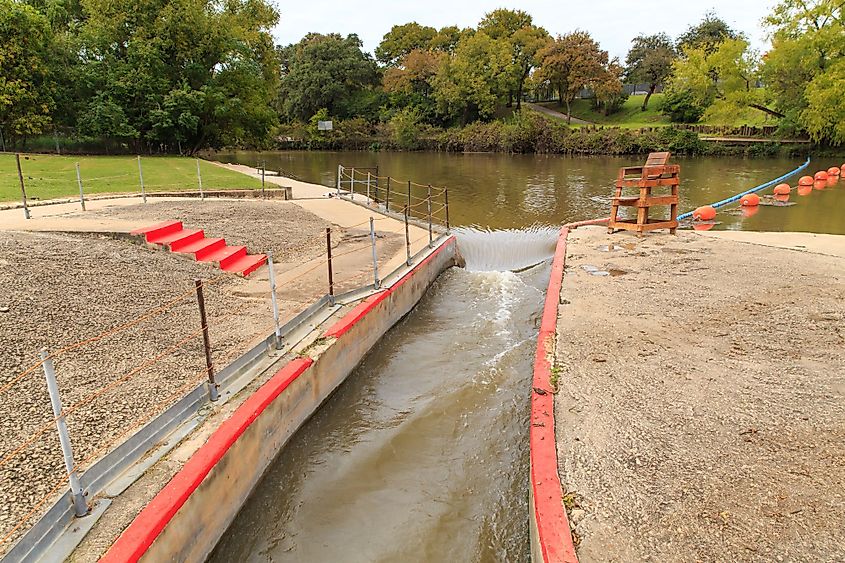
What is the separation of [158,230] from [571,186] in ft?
74.8

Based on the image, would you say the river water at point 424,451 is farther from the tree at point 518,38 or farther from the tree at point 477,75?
the tree at point 518,38

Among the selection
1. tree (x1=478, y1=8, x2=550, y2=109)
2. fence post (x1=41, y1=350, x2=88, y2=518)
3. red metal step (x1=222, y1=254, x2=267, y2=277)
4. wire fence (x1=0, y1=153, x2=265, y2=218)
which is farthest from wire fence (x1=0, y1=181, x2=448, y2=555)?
tree (x1=478, y1=8, x2=550, y2=109)

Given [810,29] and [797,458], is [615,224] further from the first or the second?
[810,29]

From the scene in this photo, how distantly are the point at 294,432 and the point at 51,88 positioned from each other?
117 feet

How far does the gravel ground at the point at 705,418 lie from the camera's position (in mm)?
3643

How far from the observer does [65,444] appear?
3.44m

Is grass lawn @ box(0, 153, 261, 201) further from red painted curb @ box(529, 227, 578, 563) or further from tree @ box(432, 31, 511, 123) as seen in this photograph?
tree @ box(432, 31, 511, 123)

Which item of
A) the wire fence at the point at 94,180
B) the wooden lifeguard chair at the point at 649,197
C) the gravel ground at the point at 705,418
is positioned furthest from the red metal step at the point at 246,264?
the wooden lifeguard chair at the point at 649,197

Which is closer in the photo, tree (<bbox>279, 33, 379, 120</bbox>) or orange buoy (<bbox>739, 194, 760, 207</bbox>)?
orange buoy (<bbox>739, 194, 760, 207</bbox>)

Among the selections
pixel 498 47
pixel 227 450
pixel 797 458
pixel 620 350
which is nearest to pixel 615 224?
pixel 620 350

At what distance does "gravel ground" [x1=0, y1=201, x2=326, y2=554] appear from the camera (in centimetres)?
420

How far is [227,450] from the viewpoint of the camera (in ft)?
14.8

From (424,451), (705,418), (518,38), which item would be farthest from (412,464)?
(518,38)

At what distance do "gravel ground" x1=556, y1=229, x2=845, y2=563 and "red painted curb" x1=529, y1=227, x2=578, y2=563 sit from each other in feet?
0.32
